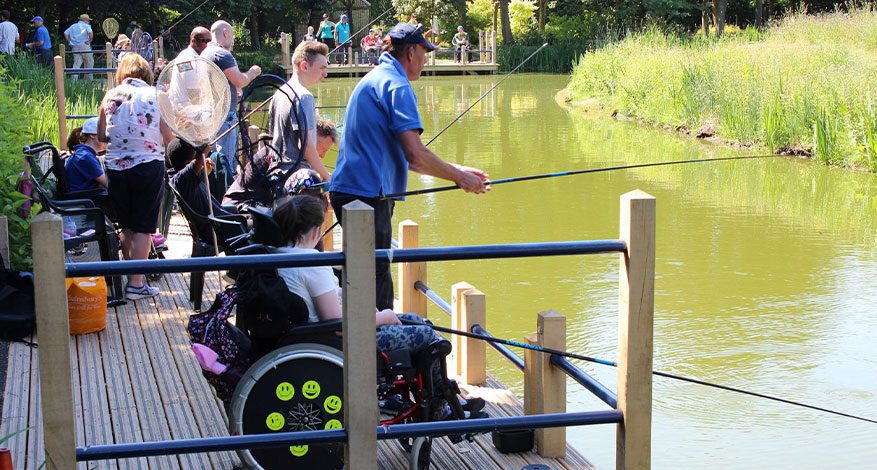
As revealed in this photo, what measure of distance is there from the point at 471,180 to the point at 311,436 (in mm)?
1872

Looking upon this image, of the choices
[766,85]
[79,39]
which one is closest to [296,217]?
[766,85]

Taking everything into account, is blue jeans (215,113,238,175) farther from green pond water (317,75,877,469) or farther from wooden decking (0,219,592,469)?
wooden decking (0,219,592,469)

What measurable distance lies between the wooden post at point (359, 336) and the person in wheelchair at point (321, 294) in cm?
73

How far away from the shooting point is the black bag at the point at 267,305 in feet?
10.9

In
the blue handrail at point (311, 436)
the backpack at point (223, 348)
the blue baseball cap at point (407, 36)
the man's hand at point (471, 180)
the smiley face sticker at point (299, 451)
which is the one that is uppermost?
the blue baseball cap at point (407, 36)

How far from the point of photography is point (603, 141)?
1767cm

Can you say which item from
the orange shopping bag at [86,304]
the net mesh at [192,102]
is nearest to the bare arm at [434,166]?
the net mesh at [192,102]

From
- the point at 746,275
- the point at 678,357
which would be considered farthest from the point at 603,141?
the point at 678,357

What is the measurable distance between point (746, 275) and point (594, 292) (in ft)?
4.72

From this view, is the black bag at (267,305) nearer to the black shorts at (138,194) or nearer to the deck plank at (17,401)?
the deck plank at (17,401)

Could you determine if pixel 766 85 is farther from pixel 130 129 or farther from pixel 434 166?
pixel 434 166

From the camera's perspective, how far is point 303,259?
2.59 m

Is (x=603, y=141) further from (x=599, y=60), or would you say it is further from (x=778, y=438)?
(x=778, y=438)

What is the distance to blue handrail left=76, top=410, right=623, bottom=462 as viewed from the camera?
258 cm
